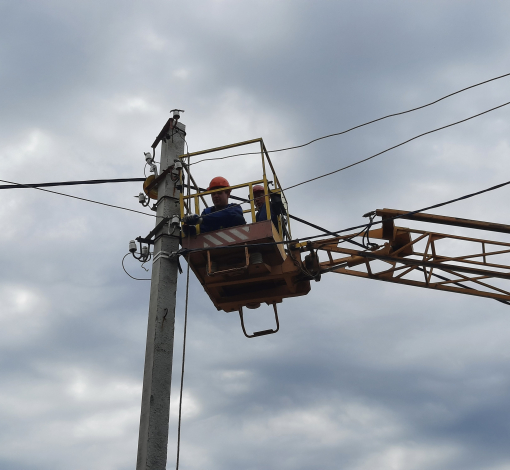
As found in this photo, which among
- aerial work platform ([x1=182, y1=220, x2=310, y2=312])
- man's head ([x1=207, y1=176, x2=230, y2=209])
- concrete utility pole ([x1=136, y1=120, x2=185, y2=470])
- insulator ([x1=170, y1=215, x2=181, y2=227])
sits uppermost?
man's head ([x1=207, y1=176, x2=230, y2=209])

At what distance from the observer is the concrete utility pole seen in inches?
299

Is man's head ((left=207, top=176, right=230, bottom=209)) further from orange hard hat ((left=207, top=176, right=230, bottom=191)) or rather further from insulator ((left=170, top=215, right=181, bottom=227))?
insulator ((left=170, top=215, right=181, bottom=227))

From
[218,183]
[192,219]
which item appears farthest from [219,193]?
[192,219]

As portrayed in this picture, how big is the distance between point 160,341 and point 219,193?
10.3 ft

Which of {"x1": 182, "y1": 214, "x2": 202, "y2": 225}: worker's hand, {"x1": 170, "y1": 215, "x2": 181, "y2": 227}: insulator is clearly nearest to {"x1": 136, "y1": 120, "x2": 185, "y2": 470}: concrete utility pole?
{"x1": 170, "y1": 215, "x2": 181, "y2": 227}: insulator

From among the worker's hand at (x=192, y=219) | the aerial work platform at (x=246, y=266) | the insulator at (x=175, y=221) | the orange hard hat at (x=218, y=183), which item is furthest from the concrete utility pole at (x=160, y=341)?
the orange hard hat at (x=218, y=183)

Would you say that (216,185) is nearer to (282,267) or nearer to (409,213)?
(282,267)

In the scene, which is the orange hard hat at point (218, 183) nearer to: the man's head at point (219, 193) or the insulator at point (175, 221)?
the man's head at point (219, 193)

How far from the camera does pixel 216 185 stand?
1038cm

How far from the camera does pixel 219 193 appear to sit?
34.2 feet

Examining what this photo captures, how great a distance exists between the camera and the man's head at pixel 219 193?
34.0ft

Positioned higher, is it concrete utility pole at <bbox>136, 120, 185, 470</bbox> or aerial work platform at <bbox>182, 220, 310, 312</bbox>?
aerial work platform at <bbox>182, 220, 310, 312</bbox>

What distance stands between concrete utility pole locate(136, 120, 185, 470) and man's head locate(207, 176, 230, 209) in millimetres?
792

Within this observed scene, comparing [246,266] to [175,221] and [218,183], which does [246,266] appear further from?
[218,183]
